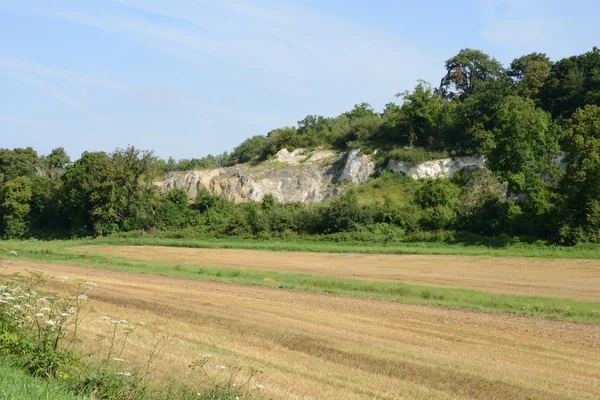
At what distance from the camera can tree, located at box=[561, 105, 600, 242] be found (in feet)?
148

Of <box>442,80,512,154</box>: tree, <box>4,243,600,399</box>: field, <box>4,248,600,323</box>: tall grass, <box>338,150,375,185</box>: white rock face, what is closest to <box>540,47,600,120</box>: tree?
<box>442,80,512,154</box>: tree

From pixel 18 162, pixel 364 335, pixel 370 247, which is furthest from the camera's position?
pixel 18 162

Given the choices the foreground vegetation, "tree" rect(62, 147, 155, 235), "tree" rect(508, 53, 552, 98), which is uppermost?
"tree" rect(508, 53, 552, 98)

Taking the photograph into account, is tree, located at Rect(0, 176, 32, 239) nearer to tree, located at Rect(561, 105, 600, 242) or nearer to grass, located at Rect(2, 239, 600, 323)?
grass, located at Rect(2, 239, 600, 323)

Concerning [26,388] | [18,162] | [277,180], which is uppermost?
[18,162]

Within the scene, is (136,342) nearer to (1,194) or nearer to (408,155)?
(408,155)

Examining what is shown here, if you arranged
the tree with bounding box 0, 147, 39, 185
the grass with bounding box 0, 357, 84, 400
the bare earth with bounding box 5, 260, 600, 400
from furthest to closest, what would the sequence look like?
the tree with bounding box 0, 147, 39, 185 < the bare earth with bounding box 5, 260, 600, 400 < the grass with bounding box 0, 357, 84, 400

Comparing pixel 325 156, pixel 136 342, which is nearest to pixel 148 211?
pixel 325 156

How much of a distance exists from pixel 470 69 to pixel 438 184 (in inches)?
1495

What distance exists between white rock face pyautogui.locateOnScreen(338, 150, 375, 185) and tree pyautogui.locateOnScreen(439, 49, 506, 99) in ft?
79.5

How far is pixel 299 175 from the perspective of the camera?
8500cm

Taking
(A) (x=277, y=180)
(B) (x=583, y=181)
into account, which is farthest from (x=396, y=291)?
(A) (x=277, y=180)

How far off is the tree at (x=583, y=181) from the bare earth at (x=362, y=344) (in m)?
25.8

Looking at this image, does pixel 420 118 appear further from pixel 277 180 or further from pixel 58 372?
pixel 58 372
